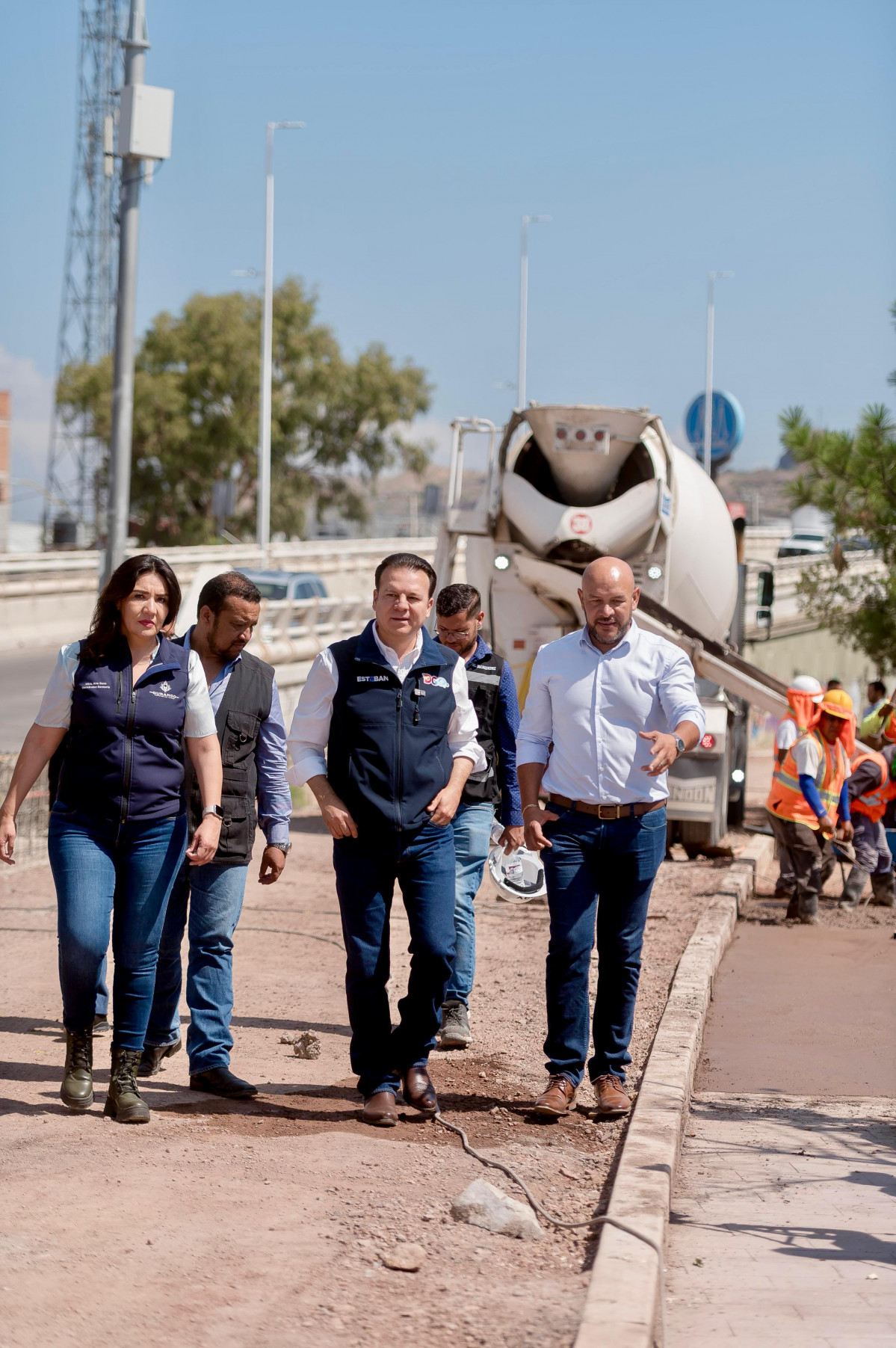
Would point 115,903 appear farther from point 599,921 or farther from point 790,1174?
point 790,1174

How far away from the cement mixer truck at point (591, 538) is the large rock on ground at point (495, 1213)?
8.90 meters

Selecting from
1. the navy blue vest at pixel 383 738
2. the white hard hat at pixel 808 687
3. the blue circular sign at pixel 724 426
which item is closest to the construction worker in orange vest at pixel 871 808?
the white hard hat at pixel 808 687

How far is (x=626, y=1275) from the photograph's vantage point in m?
3.98

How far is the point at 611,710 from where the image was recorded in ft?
18.6

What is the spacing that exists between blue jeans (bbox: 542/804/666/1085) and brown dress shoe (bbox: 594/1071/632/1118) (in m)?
0.03

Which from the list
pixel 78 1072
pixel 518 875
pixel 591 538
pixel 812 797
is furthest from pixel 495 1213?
pixel 591 538

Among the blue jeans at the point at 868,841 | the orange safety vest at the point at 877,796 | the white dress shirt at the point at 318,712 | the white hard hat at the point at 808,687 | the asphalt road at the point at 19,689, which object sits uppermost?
the white dress shirt at the point at 318,712

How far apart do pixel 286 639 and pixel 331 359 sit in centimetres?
2865

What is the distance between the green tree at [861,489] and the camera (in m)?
14.9

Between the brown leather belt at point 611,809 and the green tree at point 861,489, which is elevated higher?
the green tree at point 861,489

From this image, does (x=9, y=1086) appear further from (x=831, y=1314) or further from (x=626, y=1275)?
(x=831, y=1314)

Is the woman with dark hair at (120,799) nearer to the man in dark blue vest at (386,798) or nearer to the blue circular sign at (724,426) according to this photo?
the man in dark blue vest at (386,798)

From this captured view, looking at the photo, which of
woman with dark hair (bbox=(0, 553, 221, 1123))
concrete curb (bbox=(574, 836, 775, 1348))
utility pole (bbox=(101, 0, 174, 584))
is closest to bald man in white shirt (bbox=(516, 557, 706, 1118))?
concrete curb (bbox=(574, 836, 775, 1348))

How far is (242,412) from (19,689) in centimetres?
2496
